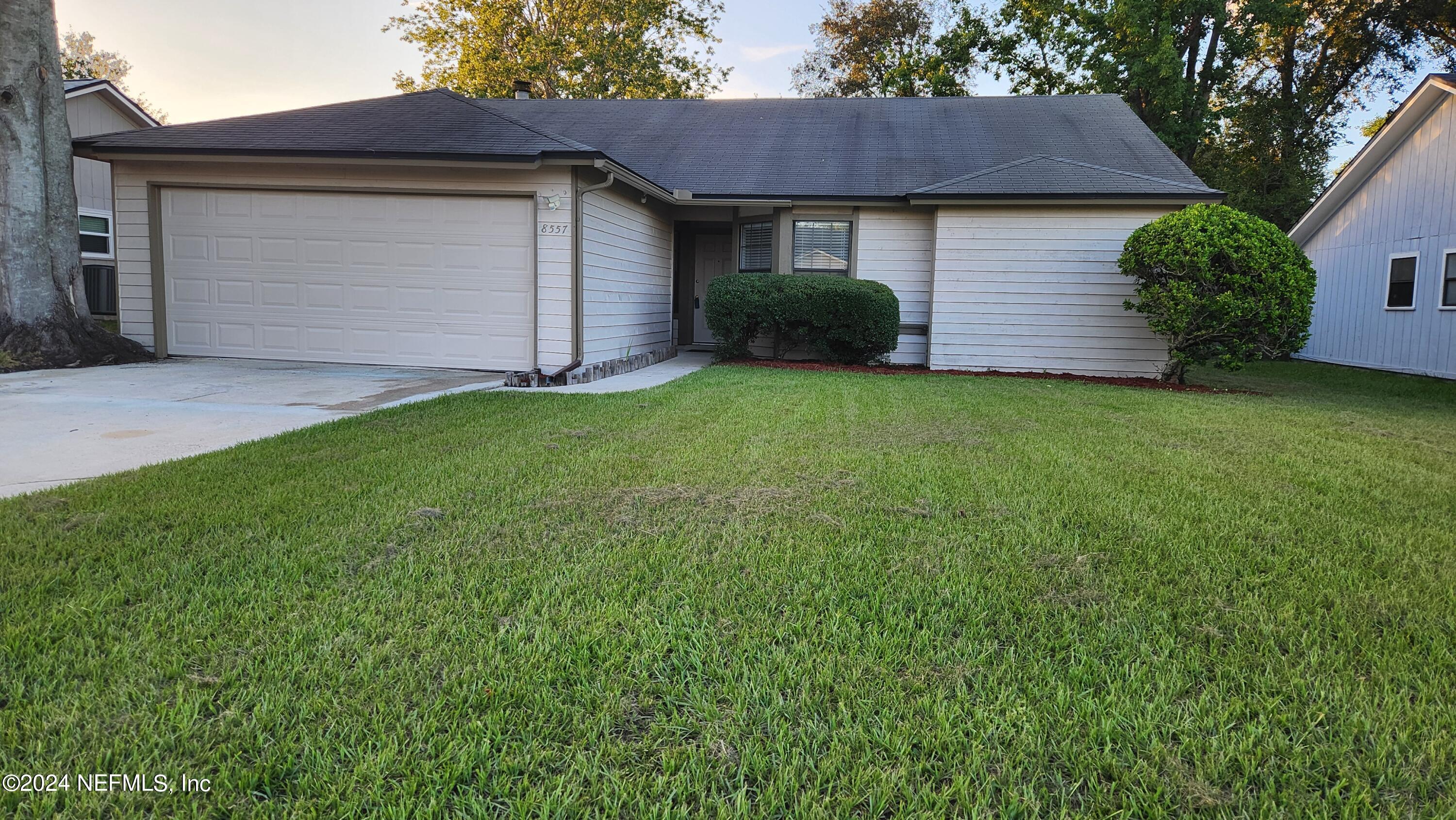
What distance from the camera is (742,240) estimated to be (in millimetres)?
12500

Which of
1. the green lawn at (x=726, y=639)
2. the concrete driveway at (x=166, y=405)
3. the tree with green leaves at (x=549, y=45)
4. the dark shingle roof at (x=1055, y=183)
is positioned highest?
the tree with green leaves at (x=549, y=45)

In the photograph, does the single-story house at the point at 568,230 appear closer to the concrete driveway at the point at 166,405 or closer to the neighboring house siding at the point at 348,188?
the neighboring house siding at the point at 348,188

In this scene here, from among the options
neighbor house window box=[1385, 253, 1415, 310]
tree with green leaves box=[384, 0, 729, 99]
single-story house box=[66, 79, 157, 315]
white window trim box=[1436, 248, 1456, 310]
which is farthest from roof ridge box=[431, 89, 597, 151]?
tree with green leaves box=[384, 0, 729, 99]

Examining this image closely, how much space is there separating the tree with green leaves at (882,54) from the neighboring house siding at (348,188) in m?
17.7

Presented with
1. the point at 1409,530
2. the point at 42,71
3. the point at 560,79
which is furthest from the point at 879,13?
the point at 1409,530

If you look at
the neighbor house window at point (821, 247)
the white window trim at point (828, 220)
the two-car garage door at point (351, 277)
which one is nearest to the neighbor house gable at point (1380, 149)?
the white window trim at point (828, 220)

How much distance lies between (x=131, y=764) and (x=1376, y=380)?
15118 millimetres

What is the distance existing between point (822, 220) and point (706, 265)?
3114mm

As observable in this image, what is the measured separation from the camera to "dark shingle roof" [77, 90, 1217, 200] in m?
8.84

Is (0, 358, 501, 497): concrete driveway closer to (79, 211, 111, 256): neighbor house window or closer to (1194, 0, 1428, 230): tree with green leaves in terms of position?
(79, 211, 111, 256): neighbor house window

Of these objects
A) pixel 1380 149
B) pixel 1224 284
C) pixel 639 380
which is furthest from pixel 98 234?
pixel 1380 149

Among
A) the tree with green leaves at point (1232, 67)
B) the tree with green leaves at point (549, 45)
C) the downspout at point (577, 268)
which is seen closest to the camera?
the downspout at point (577, 268)

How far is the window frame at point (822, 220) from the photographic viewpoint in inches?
454

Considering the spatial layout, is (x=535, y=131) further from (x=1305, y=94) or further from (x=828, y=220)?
(x=1305, y=94)
